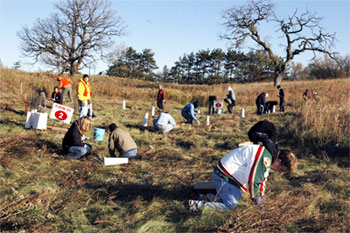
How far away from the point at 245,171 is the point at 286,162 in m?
0.53

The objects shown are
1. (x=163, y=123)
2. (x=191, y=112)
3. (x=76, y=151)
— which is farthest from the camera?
(x=191, y=112)

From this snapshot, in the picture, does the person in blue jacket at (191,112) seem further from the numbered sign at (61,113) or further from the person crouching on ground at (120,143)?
the person crouching on ground at (120,143)

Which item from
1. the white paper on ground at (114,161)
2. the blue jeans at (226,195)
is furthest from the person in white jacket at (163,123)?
the blue jeans at (226,195)

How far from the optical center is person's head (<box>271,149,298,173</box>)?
11.3 feet

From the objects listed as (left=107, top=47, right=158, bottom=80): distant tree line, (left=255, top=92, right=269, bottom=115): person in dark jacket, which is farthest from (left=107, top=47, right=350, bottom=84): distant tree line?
(left=255, top=92, right=269, bottom=115): person in dark jacket

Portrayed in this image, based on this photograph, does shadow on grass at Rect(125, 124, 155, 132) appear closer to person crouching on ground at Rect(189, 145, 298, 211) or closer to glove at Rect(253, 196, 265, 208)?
person crouching on ground at Rect(189, 145, 298, 211)

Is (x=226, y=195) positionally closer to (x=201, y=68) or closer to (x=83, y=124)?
(x=83, y=124)

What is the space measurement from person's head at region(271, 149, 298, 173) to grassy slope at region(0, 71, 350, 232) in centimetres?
49

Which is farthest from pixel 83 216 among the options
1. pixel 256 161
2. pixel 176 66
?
pixel 176 66

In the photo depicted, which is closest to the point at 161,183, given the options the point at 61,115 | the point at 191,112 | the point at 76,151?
the point at 76,151

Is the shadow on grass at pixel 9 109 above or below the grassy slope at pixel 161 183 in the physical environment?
above

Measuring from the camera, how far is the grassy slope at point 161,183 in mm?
3520

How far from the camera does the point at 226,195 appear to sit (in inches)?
144

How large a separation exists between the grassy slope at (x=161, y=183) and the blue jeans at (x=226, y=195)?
116mm
